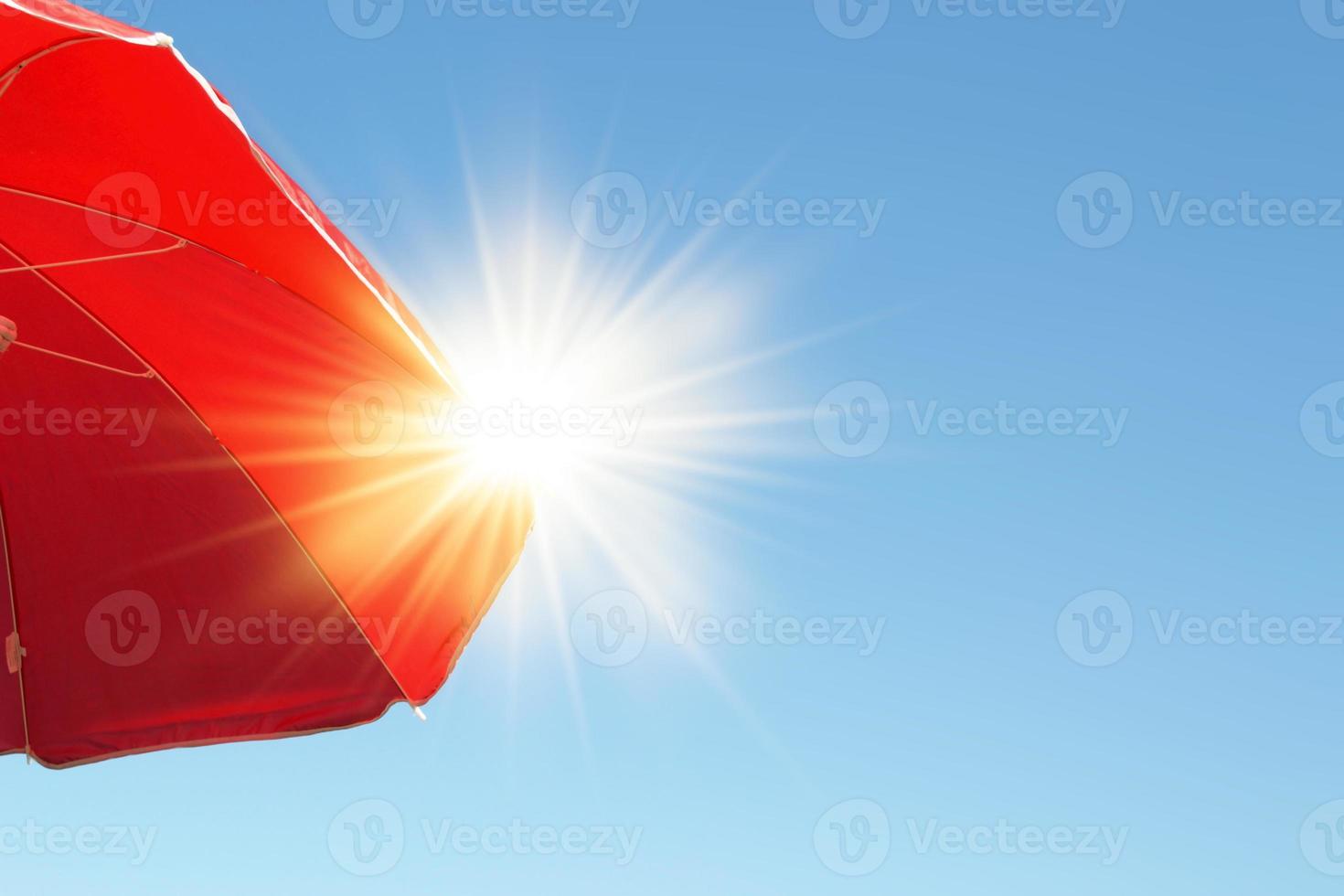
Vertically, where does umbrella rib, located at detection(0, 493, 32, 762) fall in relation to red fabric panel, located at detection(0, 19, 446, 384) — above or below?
below

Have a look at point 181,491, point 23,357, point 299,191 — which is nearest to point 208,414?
point 181,491

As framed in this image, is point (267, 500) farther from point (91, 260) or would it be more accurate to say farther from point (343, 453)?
point (91, 260)

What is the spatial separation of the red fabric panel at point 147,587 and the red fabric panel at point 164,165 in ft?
2.56

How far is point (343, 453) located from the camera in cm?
438

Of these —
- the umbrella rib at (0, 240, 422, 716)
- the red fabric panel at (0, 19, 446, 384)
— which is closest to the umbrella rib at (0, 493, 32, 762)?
the umbrella rib at (0, 240, 422, 716)

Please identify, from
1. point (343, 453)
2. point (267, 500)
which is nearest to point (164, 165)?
point (343, 453)

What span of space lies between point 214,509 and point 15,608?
90 cm

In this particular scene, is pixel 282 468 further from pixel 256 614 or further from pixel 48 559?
pixel 48 559

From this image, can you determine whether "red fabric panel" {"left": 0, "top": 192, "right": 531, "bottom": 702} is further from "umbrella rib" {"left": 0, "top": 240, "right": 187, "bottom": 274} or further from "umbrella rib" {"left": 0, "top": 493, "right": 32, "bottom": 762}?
"umbrella rib" {"left": 0, "top": 493, "right": 32, "bottom": 762}

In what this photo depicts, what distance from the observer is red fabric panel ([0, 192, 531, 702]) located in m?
4.25

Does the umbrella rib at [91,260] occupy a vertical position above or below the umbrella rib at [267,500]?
above

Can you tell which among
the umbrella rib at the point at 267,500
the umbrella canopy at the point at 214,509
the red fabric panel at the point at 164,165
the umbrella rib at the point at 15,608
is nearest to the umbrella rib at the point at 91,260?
the umbrella canopy at the point at 214,509

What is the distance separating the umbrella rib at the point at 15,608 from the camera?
442cm

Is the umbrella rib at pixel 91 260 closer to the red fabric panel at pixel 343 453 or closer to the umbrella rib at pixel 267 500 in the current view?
the red fabric panel at pixel 343 453
